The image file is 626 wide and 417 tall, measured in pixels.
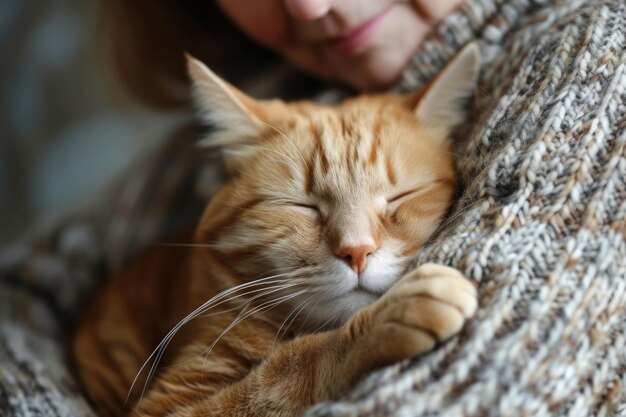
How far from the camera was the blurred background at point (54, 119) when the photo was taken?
2.84 metres

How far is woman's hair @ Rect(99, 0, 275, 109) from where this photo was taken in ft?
6.42

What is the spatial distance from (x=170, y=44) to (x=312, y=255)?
3.88ft

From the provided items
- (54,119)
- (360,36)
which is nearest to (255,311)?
(360,36)

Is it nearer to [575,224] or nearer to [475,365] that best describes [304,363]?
A: [475,365]

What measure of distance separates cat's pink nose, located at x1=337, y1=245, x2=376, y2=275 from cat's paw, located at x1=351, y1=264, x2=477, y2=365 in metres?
0.14

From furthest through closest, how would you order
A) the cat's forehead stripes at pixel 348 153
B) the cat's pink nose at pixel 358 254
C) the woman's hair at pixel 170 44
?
the woman's hair at pixel 170 44
the cat's forehead stripes at pixel 348 153
the cat's pink nose at pixel 358 254

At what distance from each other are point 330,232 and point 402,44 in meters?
0.52

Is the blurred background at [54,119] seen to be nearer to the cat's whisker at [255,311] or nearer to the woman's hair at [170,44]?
the woman's hair at [170,44]

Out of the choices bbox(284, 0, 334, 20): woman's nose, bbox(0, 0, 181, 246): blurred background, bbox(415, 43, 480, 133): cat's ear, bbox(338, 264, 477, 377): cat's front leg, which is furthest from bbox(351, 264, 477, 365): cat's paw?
bbox(0, 0, 181, 246): blurred background

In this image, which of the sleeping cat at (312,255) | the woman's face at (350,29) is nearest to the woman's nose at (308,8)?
the woman's face at (350,29)

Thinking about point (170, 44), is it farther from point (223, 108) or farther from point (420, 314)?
point (420, 314)

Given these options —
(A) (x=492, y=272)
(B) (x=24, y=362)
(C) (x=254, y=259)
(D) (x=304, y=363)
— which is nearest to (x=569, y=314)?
(A) (x=492, y=272)

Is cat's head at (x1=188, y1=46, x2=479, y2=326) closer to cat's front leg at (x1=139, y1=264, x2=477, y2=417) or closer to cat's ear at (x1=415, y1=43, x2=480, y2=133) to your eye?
cat's ear at (x1=415, y1=43, x2=480, y2=133)

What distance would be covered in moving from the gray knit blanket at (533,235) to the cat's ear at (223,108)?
394 mm
